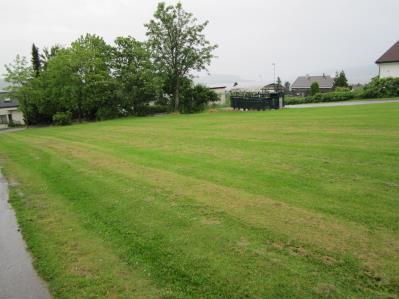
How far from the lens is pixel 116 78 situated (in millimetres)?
29172

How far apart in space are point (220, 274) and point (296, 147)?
6.08 meters

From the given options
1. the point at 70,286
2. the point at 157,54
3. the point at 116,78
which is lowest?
the point at 70,286

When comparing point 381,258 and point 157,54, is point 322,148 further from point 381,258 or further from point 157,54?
point 157,54

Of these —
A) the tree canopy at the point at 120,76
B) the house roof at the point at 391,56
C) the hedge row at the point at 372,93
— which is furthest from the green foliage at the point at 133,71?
the house roof at the point at 391,56

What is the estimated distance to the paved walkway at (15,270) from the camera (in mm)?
3162

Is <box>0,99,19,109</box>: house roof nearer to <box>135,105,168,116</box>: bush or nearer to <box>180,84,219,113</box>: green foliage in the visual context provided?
<box>135,105,168,116</box>: bush

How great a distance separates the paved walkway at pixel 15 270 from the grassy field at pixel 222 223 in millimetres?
139

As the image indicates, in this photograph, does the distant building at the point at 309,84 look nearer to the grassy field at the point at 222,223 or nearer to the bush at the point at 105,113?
the bush at the point at 105,113

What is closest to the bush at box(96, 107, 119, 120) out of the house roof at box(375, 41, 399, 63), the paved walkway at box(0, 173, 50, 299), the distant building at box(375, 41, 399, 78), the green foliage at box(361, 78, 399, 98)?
the green foliage at box(361, 78, 399, 98)

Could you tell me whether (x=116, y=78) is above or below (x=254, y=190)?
above

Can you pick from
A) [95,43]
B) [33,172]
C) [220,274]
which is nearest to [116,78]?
[95,43]

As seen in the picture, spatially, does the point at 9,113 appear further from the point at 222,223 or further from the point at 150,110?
the point at 222,223

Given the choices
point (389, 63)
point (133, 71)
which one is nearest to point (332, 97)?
point (389, 63)

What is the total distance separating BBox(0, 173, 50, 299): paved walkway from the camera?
3162 millimetres
